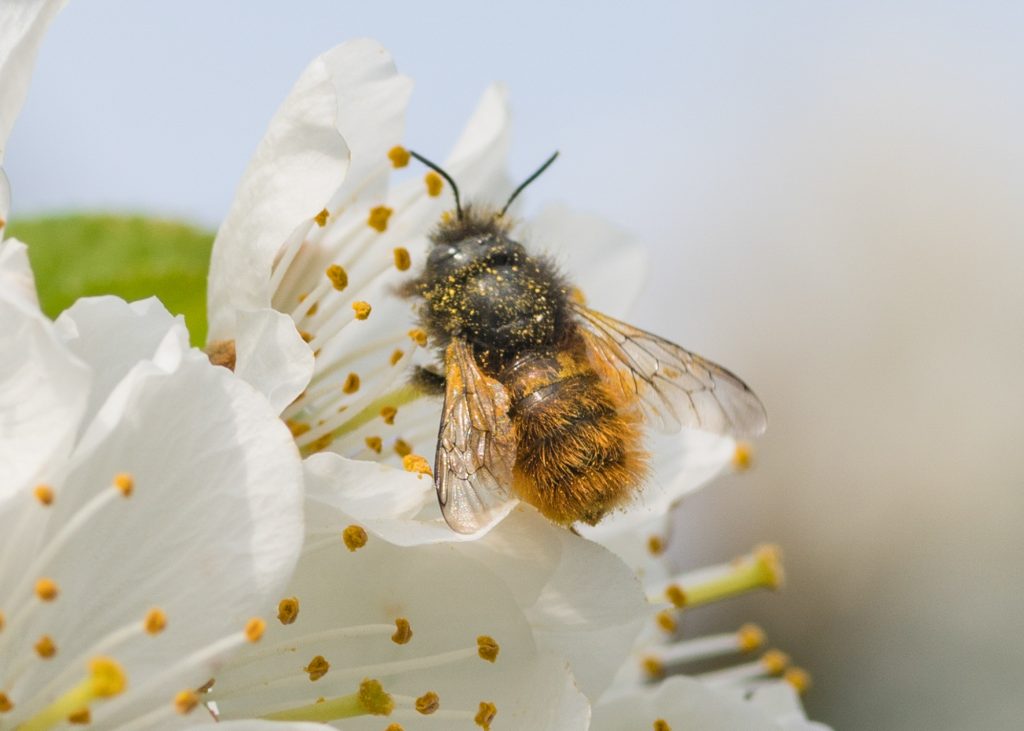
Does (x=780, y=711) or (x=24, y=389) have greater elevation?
(x=24, y=389)

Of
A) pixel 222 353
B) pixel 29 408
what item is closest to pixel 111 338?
pixel 29 408

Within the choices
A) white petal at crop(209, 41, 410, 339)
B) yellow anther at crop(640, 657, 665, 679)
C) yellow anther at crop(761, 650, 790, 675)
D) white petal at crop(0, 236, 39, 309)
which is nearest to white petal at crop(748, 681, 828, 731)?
yellow anther at crop(761, 650, 790, 675)

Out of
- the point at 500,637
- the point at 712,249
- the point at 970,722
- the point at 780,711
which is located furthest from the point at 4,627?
the point at 712,249

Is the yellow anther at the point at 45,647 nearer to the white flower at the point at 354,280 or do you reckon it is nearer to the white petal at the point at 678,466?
the white flower at the point at 354,280

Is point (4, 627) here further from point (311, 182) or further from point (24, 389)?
point (311, 182)

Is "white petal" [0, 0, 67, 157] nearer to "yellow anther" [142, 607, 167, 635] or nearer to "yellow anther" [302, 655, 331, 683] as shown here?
"yellow anther" [142, 607, 167, 635]

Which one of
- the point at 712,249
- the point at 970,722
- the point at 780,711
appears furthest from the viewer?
the point at 712,249
